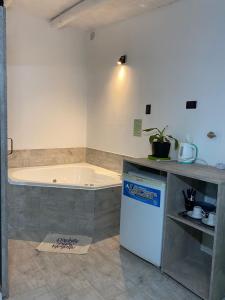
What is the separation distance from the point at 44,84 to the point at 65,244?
2.09m

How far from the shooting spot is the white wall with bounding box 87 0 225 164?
8.13 feet

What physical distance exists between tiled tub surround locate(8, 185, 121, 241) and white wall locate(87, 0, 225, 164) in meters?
0.90

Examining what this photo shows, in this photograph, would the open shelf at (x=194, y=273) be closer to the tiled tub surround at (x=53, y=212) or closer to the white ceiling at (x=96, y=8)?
the tiled tub surround at (x=53, y=212)

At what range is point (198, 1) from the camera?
8.44ft

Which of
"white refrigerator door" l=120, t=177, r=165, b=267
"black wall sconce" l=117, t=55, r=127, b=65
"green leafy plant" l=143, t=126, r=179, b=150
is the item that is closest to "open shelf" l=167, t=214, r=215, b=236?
"white refrigerator door" l=120, t=177, r=165, b=267

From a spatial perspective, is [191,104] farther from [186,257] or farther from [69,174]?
[69,174]

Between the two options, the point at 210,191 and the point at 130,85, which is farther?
the point at 130,85

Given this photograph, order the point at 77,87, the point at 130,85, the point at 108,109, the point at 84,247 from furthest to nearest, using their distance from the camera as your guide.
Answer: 1. the point at 77,87
2. the point at 108,109
3. the point at 130,85
4. the point at 84,247

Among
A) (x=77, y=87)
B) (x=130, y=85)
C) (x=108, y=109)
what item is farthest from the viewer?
(x=77, y=87)

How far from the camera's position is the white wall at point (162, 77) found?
2.48 metres

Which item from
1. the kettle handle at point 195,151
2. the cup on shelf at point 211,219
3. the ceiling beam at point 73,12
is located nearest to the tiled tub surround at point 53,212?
the kettle handle at point 195,151

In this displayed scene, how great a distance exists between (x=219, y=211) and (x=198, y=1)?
1919mm

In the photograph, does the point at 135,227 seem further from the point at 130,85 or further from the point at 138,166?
the point at 130,85

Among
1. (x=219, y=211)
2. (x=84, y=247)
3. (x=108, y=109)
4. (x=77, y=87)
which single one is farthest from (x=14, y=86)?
(x=219, y=211)
